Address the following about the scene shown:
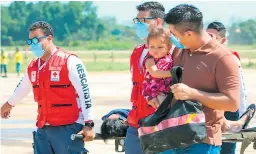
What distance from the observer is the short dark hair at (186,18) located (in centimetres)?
473

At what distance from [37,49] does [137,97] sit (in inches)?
49.7

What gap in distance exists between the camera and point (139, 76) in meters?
6.34

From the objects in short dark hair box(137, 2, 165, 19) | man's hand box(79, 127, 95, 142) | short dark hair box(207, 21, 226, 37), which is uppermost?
short dark hair box(137, 2, 165, 19)

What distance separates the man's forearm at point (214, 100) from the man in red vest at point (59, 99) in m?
2.21

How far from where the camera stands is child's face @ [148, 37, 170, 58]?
555cm

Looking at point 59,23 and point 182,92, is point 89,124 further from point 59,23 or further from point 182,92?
point 59,23

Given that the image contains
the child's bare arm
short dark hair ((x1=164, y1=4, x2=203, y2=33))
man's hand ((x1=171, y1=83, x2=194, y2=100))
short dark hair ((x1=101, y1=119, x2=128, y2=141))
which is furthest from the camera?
short dark hair ((x1=101, y1=119, x2=128, y2=141))

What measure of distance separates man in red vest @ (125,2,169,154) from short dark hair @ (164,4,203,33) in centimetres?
145

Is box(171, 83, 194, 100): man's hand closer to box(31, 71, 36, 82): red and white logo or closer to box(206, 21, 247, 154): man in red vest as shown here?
box(206, 21, 247, 154): man in red vest

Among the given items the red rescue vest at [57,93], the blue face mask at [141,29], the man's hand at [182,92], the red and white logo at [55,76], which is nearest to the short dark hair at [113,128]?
the red rescue vest at [57,93]

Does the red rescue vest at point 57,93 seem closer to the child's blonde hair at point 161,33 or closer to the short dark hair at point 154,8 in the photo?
the short dark hair at point 154,8

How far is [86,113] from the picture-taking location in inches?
265

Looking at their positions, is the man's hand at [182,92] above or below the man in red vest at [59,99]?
above

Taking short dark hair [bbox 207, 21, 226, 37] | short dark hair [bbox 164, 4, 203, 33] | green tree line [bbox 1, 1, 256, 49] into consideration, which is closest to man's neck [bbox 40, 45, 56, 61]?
short dark hair [bbox 207, 21, 226, 37]
